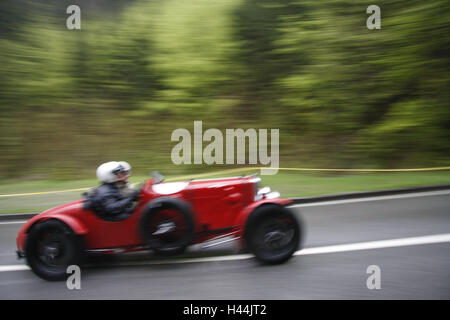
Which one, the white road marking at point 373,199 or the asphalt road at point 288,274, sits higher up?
the white road marking at point 373,199

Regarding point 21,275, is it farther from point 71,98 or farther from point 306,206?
point 71,98

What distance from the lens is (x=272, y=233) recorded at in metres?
4.66

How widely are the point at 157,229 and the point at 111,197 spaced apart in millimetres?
666

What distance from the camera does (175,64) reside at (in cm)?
1412

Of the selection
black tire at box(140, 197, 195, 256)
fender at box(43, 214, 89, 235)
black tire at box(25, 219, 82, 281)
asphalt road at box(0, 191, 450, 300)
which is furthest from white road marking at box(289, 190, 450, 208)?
black tire at box(25, 219, 82, 281)

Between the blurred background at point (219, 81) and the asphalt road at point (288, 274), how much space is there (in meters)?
5.70

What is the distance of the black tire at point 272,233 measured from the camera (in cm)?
464

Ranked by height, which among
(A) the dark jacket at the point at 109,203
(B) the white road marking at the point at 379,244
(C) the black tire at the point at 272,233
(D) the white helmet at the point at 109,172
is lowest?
(B) the white road marking at the point at 379,244

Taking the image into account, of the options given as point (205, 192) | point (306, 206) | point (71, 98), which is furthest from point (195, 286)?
point (71, 98)

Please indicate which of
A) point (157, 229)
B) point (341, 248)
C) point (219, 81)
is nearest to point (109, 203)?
point (157, 229)

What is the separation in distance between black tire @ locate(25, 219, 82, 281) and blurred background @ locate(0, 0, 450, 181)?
23.8 ft

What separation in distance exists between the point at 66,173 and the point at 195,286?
9025 millimetres

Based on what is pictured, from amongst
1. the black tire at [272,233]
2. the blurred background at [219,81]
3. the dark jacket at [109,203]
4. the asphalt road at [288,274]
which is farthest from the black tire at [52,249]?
the blurred background at [219,81]

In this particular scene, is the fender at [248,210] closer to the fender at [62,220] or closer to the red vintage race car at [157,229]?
the red vintage race car at [157,229]
